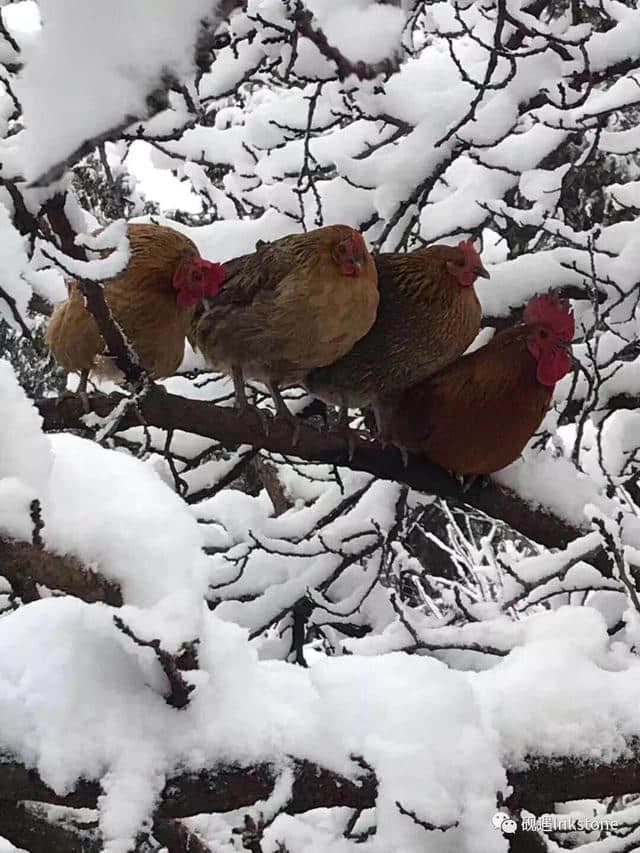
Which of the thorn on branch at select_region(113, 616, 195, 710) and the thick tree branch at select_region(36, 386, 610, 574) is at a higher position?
the thick tree branch at select_region(36, 386, 610, 574)

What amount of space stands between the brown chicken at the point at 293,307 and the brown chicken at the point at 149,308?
114mm

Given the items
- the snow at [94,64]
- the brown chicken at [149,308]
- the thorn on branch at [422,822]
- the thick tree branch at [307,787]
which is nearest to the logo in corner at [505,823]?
the thick tree branch at [307,787]

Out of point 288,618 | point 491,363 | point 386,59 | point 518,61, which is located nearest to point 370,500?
point 288,618

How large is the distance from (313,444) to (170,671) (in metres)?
1.21

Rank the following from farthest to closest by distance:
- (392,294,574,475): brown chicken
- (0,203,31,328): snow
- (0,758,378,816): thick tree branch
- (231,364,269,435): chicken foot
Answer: (392,294,574,475): brown chicken, (231,364,269,435): chicken foot, (0,758,378,816): thick tree branch, (0,203,31,328): snow

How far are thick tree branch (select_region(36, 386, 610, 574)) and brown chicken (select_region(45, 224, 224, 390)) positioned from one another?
16 cm

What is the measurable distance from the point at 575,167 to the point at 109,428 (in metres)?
2.31

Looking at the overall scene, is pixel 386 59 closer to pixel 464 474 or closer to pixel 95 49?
pixel 95 49

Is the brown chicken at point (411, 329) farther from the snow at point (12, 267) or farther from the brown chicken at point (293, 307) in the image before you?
the snow at point (12, 267)

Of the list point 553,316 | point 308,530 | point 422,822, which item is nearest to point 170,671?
point 422,822

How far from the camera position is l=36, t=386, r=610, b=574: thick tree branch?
6.40 feet

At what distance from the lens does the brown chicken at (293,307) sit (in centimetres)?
230

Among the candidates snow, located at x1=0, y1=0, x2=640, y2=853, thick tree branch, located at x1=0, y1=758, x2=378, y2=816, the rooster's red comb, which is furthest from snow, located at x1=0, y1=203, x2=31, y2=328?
the rooster's red comb

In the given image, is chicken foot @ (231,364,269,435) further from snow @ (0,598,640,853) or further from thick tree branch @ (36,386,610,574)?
snow @ (0,598,640,853)
